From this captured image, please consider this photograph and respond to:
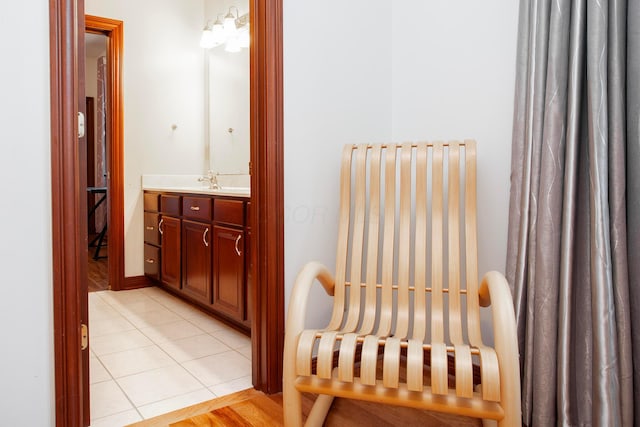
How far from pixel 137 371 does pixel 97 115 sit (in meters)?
4.94

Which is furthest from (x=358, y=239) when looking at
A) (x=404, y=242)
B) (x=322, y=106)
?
(x=322, y=106)

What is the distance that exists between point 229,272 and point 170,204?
1004mm

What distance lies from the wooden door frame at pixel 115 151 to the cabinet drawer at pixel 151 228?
0.59 ft

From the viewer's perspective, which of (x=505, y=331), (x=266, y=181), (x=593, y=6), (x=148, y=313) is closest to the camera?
(x=505, y=331)

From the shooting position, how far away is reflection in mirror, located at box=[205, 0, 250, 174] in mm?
3283

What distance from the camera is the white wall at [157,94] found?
11.7 feet

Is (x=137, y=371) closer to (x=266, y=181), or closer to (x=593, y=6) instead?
(x=266, y=181)

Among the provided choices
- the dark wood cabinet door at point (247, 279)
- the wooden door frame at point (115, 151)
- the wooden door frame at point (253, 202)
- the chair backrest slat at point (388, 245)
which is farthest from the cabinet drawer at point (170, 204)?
the chair backrest slat at point (388, 245)

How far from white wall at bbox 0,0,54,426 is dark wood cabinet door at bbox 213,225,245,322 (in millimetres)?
1086

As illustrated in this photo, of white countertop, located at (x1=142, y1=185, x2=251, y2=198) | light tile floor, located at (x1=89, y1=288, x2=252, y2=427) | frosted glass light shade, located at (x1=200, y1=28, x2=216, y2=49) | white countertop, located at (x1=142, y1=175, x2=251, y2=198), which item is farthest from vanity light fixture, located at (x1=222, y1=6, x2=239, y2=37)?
light tile floor, located at (x1=89, y1=288, x2=252, y2=427)

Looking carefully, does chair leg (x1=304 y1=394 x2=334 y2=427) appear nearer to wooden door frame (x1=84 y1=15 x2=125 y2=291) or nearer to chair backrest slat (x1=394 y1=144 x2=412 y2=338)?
chair backrest slat (x1=394 y1=144 x2=412 y2=338)

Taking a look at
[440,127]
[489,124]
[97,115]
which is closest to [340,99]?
[440,127]

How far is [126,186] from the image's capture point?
3568 mm

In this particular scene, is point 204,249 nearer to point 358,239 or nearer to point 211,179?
point 211,179
